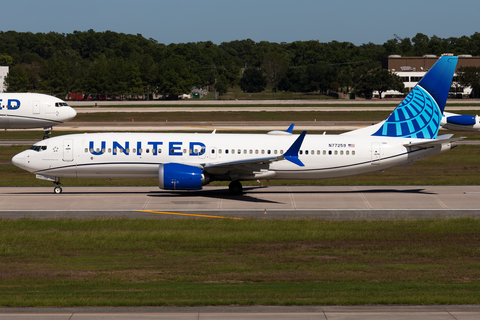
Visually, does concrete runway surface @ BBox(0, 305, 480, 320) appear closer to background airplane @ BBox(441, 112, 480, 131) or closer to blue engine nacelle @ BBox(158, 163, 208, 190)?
blue engine nacelle @ BBox(158, 163, 208, 190)

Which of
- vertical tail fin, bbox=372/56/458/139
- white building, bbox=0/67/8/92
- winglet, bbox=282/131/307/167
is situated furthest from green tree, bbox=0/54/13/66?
winglet, bbox=282/131/307/167

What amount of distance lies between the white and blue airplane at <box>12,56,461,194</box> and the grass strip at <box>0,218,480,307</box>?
6.97 metres

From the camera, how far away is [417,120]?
35.8 metres

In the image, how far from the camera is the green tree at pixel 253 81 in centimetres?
19362

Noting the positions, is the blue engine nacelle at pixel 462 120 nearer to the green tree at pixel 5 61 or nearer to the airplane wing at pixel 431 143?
the airplane wing at pixel 431 143

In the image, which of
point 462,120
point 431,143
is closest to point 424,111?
point 431,143

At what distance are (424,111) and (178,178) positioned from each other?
1687 cm

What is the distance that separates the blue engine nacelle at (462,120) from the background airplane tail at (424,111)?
27090 millimetres

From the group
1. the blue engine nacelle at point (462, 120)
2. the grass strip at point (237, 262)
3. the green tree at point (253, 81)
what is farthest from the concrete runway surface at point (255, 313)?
the green tree at point (253, 81)

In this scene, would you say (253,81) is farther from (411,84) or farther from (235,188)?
(235,188)

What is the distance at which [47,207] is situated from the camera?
30.5 m

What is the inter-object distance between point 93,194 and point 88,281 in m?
18.0

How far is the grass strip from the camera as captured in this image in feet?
51.1

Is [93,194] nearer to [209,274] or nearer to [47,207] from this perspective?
[47,207]
